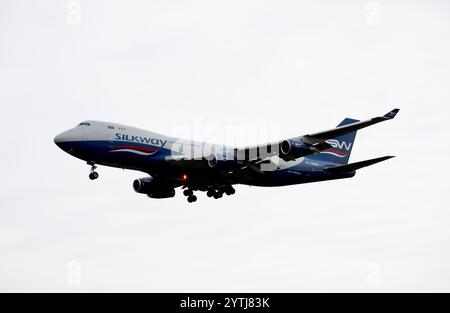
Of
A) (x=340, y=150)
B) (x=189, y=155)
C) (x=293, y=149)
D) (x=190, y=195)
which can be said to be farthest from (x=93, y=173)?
(x=340, y=150)

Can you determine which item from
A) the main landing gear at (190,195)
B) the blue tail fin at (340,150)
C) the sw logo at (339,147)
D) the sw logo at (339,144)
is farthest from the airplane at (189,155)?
the sw logo at (339,144)

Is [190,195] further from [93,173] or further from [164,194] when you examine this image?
[93,173]

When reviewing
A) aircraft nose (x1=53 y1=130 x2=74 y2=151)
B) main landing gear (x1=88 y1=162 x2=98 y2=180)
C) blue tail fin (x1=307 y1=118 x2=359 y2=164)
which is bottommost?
main landing gear (x1=88 y1=162 x2=98 y2=180)

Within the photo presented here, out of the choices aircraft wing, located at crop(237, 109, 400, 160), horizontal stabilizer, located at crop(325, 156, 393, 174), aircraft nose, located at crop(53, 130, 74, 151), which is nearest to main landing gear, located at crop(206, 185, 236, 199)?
aircraft wing, located at crop(237, 109, 400, 160)

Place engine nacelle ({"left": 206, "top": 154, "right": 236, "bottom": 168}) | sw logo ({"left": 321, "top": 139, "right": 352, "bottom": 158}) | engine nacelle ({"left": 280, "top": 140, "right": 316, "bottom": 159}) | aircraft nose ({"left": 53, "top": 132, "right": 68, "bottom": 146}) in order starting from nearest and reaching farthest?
1. engine nacelle ({"left": 280, "top": 140, "right": 316, "bottom": 159})
2. engine nacelle ({"left": 206, "top": 154, "right": 236, "bottom": 168})
3. aircraft nose ({"left": 53, "top": 132, "right": 68, "bottom": 146})
4. sw logo ({"left": 321, "top": 139, "right": 352, "bottom": 158})

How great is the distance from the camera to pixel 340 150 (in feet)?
225

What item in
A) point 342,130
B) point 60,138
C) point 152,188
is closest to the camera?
point 342,130

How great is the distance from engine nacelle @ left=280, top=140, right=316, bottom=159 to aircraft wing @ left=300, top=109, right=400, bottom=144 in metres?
0.43

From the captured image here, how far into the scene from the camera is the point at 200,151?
57562mm

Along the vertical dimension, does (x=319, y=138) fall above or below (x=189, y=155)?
below

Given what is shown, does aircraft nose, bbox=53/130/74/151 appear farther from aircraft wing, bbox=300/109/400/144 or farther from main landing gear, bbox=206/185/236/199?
aircraft wing, bbox=300/109/400/144

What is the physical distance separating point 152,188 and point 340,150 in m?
17.4

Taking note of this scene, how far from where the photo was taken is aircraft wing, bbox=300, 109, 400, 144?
48.2 m
